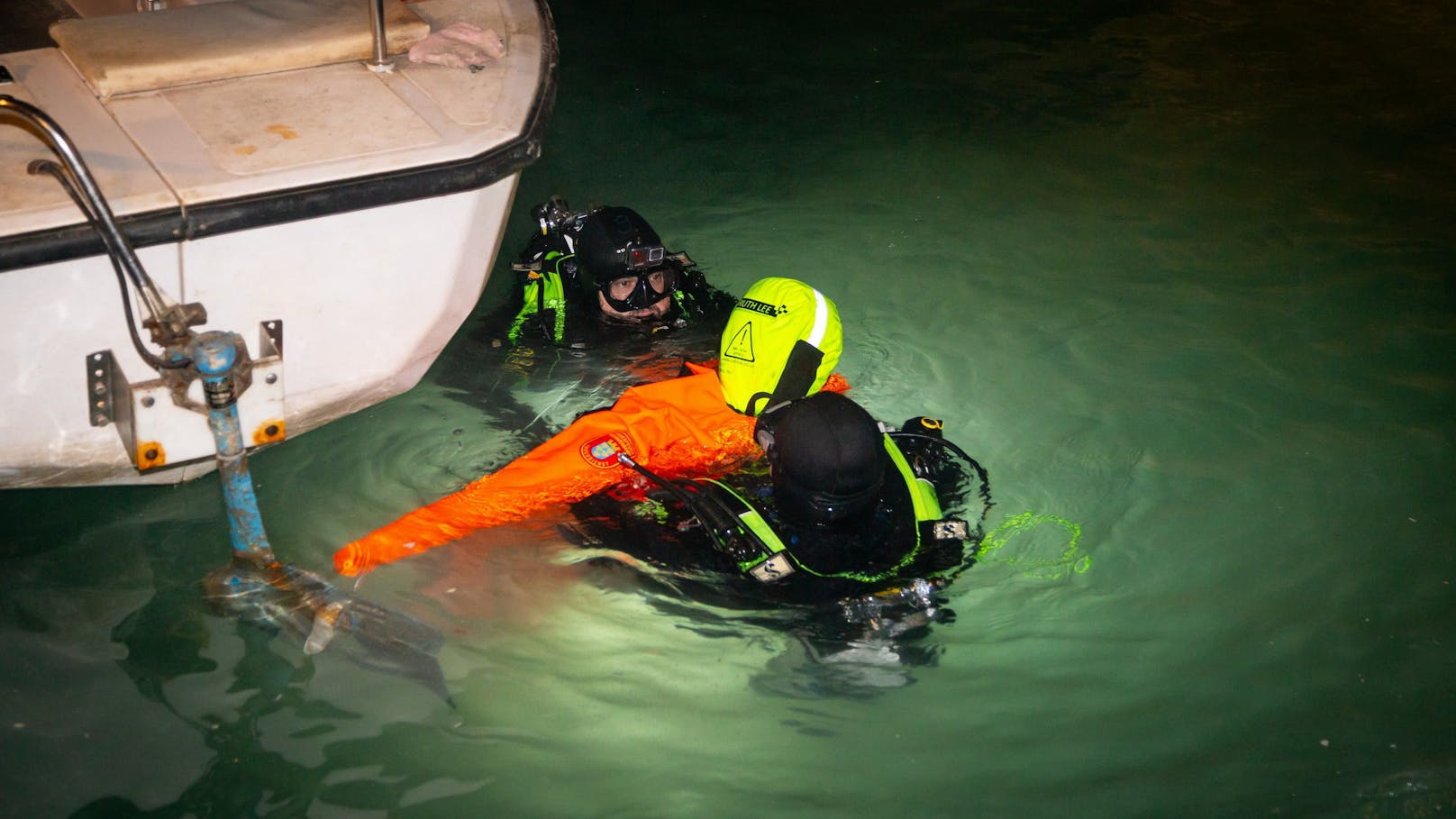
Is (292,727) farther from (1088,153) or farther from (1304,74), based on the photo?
(1304,74)

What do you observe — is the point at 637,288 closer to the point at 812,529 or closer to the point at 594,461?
the point at 594,461

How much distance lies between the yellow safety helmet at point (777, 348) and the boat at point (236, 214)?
0.79 meters

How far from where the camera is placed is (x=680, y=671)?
9.38ft

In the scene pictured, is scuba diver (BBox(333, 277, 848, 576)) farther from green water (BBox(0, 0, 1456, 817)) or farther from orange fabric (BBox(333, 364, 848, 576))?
green water (BBox(0, 0, 1456, 817))

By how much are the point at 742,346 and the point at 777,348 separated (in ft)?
0.35

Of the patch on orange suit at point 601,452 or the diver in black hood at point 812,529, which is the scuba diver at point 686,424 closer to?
the patch on orange suit at point 601,452

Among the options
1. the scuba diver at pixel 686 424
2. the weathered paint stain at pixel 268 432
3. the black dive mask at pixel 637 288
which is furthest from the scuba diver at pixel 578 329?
the weathered paint stain at pixel 268 432

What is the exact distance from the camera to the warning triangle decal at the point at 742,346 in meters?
3.17

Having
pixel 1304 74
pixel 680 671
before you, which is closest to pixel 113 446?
pixel 680 671

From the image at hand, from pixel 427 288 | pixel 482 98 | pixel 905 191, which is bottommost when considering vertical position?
pixel 905 191

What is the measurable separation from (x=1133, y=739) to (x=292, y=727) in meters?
2.03

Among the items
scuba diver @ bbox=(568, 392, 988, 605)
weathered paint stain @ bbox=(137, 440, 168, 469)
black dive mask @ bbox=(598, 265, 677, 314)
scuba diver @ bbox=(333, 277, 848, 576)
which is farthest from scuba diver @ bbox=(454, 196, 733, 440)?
weathered paint stain @ bbox=(137, 440, 168, 469)

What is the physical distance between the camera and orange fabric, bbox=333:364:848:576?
A: 2.69 m

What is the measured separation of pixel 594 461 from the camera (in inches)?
117
